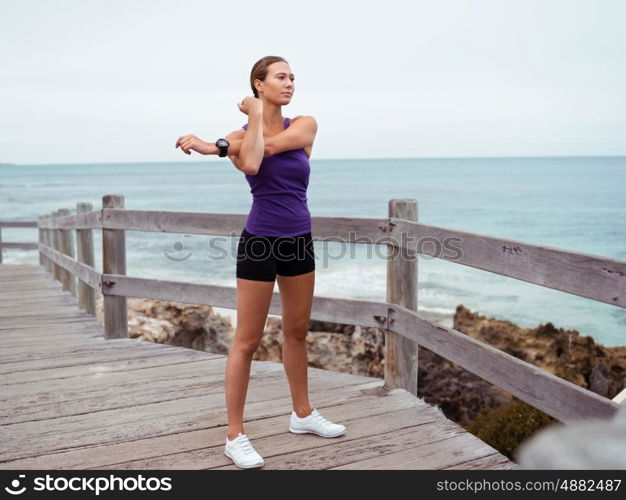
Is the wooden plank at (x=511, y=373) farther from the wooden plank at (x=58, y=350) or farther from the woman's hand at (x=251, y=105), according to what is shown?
the wooden plank at (x=58, y=350)

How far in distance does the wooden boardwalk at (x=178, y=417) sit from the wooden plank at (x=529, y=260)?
3.02 ft

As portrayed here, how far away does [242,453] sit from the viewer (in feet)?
10.2

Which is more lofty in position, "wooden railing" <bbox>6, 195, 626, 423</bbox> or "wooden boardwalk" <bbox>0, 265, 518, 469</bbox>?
"wooden railing" <bbox>6, 195, 626, 423</bbox>

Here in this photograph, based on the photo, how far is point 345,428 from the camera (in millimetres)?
3516

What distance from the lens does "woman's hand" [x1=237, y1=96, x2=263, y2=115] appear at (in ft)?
9.57

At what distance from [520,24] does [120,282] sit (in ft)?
323

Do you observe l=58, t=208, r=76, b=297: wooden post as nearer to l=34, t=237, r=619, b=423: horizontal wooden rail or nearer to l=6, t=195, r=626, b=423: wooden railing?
l=6, t=195, r=626, b=423: wooden railing

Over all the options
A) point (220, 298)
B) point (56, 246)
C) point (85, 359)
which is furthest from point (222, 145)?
point (56, 246)

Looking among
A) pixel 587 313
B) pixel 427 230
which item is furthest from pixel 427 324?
pixel 587 313

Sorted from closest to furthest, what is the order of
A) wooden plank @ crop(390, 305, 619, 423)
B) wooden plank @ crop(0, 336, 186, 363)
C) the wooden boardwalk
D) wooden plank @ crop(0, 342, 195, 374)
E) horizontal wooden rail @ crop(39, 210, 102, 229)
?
1. wooden plank @ crop(390, 305, 619, 423)
2. the wooden boardwalk
3. wooden plank @ crop(0, 342, 195, 374)
4. wooden plank @ crop(0, 336, 186, 363)
5. horizontal wooden rail @ crop(39, 210, 102, 229)

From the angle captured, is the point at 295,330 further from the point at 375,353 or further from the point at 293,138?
the point at 375,353

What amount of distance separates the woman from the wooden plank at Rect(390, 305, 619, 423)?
93cm

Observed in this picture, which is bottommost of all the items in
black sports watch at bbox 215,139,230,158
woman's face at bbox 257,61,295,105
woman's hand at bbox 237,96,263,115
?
black sports watch at bbox 215,139,230,158

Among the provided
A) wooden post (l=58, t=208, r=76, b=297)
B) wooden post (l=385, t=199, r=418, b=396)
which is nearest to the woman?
wooden post (l=385, t=199, r=418, b=396)
